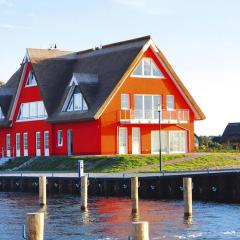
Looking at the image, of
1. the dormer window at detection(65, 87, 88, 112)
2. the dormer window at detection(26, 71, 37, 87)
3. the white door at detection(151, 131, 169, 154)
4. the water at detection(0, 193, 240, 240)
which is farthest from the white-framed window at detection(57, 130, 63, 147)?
the water at detection(0, 193, 240, 240)

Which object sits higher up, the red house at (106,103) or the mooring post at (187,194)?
the red house at (106,103)

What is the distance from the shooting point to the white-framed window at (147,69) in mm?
68375

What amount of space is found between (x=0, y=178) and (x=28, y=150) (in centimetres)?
1774

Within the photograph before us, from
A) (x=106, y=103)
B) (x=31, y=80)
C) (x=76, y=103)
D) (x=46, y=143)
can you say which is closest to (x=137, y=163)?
(x=106, y=103)

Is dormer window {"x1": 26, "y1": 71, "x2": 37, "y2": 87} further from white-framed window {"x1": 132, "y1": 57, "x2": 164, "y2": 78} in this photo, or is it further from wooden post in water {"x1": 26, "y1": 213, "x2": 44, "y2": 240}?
wooden post in water {"x1": 26, "y1": 213, "x2": 44, "y2": 240}

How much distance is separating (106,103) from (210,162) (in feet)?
33.8

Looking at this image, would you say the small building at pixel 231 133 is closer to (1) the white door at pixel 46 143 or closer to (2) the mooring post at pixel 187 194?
(1) the white door at pixel 46 143

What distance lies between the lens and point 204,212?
38.1m

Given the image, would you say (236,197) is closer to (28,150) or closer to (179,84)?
(179,84)

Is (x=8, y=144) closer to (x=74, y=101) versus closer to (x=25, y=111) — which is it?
(x=25, y=111)

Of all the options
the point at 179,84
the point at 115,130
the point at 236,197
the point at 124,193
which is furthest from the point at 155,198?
the point at 179,84

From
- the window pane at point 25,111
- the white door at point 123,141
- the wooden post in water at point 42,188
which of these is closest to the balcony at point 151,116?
the white door at point 123,141

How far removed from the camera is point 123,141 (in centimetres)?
6775

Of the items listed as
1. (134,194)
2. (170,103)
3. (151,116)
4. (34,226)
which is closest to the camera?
(34,226)
